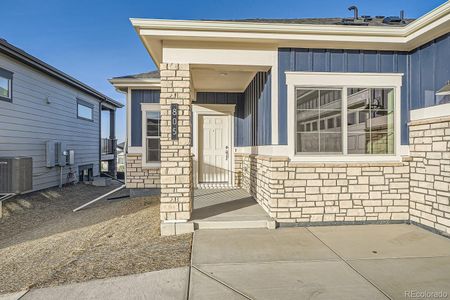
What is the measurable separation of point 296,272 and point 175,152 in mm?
2489

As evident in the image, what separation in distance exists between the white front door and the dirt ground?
5.84 feet

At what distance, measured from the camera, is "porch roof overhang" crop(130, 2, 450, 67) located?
13.2 feet

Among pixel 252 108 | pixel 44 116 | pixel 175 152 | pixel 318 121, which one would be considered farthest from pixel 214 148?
pixel 44 116

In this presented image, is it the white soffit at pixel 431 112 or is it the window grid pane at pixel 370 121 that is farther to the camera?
the window grid pane at pixel 370 121

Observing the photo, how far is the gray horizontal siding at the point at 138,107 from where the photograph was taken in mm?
7594

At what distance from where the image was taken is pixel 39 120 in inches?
348

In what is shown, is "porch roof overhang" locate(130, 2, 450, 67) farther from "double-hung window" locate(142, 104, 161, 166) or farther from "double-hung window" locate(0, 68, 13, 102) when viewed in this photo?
"double-hung window" locate(0, 68, 13, 102)

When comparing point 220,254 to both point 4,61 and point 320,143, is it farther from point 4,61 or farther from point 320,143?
point 4,61

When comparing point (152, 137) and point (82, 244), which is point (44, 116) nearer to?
point (152, 137)

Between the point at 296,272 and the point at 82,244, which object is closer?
the point at 296,272

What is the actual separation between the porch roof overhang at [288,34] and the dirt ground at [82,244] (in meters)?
3.06

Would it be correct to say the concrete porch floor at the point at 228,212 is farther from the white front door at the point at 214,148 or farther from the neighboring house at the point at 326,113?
the white front door at the point at 214,148

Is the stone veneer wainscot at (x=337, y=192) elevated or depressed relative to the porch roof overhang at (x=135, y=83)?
depressed

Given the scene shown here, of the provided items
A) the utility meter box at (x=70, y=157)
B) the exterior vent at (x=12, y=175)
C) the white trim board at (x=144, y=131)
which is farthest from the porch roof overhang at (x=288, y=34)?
the utility meter box at (x=70, y=157)
